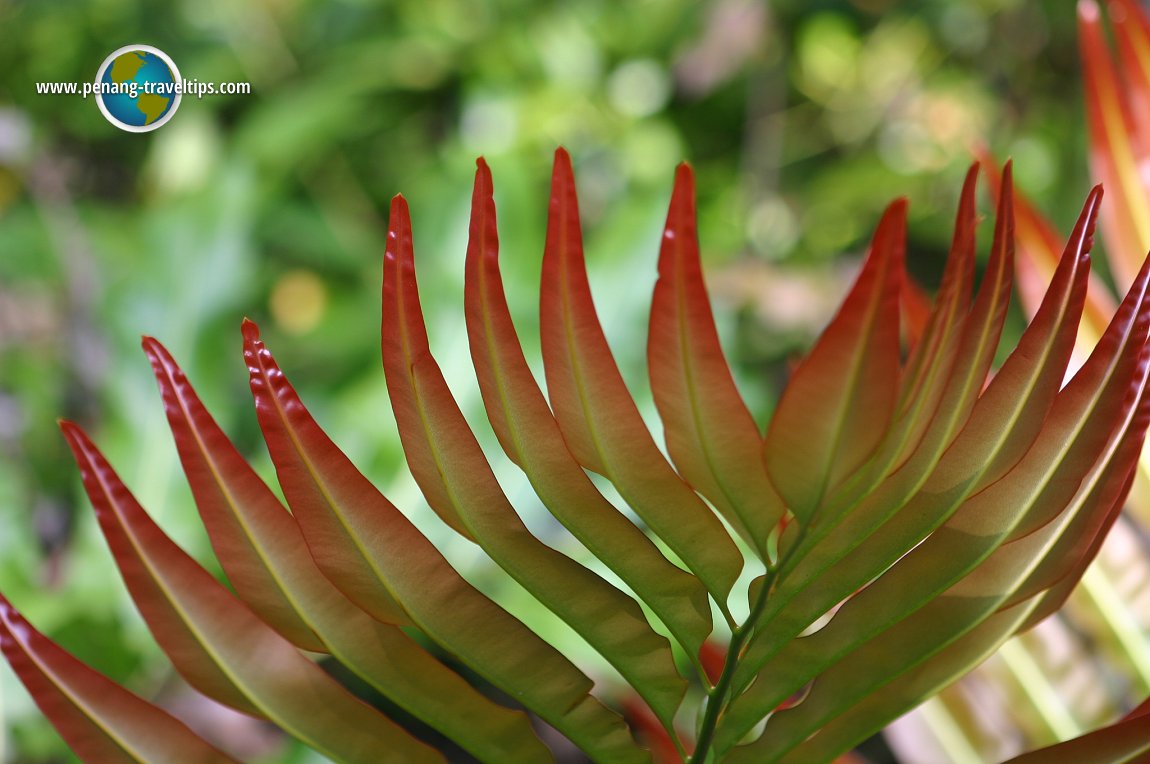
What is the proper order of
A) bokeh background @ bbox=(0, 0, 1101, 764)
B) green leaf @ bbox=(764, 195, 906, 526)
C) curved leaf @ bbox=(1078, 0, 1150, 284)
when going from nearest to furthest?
green leaf @ bbox=(764, 195, 906, 526) < curved leaf @ bbox=(1078, 0, 1150, 284) < bokeh background @ bbox=(0, 0, 1101, 764)

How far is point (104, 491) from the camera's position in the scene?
0.72 feet

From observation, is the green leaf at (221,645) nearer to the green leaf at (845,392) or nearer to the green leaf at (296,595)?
the green leaf at (296,595)

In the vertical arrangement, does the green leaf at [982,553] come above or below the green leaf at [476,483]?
below

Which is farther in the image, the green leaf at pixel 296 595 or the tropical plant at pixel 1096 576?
Answer: the tropical plant at pixel 1096 576

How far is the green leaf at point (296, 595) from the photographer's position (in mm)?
220

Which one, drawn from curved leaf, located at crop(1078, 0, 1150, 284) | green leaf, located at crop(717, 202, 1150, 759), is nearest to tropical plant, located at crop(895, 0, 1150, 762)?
curved leaf, located at crop(1078, 0, 1150, 284)

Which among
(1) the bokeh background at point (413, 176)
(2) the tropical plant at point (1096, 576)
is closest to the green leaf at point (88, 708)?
(2) the tropical plant at point (1096, 576)

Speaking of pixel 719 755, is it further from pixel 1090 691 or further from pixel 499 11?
pixel 499 11

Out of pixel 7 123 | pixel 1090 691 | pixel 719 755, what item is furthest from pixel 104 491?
pixel 7 123

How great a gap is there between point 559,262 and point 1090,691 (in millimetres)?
317

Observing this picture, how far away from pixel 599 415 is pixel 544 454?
0.05ft

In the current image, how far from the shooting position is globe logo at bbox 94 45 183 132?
53 cm

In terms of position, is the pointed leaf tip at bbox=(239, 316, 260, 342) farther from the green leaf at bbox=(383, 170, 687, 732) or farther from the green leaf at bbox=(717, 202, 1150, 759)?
the green leaf at bbox=(717, 202, 1150, 759)

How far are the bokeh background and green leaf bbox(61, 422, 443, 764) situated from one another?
670mm
